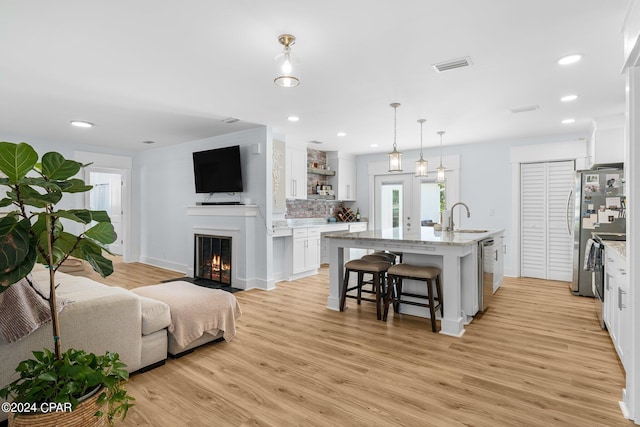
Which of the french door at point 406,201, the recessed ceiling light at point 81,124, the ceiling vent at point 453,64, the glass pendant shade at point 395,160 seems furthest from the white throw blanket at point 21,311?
the french door at point 406,201

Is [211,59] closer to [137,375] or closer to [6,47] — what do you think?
[6,47]

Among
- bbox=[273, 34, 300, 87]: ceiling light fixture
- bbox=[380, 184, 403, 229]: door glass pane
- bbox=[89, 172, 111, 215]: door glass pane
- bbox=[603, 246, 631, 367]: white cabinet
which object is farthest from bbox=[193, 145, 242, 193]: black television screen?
bbox=[89, 172, 111, 215]: door glass pane

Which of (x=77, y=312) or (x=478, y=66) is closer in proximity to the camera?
(x=77, y=312)

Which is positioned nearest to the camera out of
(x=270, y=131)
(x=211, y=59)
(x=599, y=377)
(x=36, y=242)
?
(x=36, y=242)

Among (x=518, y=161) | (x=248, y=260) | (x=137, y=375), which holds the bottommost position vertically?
(x=137, y=375)

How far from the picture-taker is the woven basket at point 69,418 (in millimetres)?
1409

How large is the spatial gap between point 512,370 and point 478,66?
243cm

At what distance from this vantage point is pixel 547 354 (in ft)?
9.18

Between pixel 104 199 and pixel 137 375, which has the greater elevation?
pixel 104 199

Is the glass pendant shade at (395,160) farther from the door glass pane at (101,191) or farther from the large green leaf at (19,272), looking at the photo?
the door glass pane at (101,191)

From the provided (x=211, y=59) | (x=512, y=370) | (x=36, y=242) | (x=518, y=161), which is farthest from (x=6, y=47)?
(x=518, y=161)

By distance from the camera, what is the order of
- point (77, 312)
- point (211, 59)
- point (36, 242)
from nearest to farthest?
point (36, 242)
point (77, 312)
point (211, 59)

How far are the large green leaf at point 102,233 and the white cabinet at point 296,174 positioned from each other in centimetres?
438

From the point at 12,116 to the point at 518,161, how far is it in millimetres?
7470
